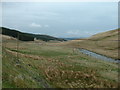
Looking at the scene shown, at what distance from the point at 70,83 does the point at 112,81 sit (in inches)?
165

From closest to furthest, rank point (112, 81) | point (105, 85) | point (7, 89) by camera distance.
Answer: point (7, 89) → point (105, 85) → point (112, 81)

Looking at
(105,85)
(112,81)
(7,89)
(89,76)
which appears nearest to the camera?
(7,89)

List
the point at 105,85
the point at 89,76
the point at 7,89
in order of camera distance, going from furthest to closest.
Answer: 1. the point at 89,76
2. the point at 105,85
3. the point at 7,89

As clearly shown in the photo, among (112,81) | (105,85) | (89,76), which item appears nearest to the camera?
(105,85)

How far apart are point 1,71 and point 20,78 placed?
2.41 m

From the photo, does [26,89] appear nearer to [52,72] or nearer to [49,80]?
[49,80]

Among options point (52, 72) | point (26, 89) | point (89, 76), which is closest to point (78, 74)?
point (89, 76)

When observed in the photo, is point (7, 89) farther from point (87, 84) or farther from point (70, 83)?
point (87, 84)

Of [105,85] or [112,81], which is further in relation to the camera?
[112,81]

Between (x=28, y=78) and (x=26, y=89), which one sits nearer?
(x=26, y=89)

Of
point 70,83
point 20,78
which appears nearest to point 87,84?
point 70,83

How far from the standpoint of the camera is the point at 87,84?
18.8 metres

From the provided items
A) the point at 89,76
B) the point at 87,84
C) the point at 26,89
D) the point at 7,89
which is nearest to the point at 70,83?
the point at 87,84

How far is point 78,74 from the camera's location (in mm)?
22016
